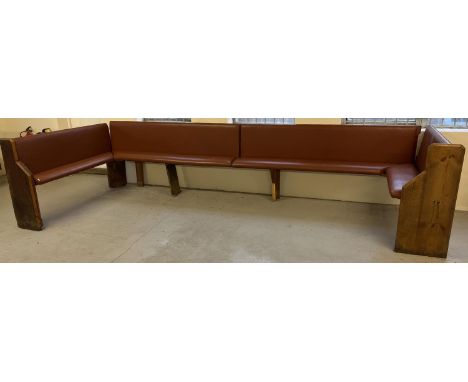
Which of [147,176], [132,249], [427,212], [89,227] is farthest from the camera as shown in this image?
[147,176]

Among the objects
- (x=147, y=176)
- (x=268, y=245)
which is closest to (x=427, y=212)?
(x=268, y=245)

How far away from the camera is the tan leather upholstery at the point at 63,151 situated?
11.4ft

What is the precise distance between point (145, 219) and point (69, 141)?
129 cm

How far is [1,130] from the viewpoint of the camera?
546 cm

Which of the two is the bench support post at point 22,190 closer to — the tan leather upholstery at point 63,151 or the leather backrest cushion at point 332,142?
→ the tan leather upholstery at point 63,151

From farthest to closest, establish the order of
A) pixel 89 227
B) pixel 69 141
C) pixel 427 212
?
pixel 69 141 → pixel 89 227 → pixel 427 212

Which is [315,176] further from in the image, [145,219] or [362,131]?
[145,219]

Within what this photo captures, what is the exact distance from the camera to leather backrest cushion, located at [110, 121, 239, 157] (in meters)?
4.11

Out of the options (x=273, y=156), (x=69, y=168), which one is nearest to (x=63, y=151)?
(x=69, y=168)

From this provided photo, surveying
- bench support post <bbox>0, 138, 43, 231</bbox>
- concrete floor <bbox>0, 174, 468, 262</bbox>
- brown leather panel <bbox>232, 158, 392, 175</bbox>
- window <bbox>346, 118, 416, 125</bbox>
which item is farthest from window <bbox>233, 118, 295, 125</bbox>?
bench support post <bbox>0, 138, 43, 231</bbox>

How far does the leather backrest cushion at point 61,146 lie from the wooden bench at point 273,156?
10 millimetres

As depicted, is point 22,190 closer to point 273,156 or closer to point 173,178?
point 173,178

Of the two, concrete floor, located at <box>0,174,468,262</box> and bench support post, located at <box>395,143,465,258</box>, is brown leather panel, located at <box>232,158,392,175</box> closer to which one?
concrete floor, located at <box>0,174,468,262</box>

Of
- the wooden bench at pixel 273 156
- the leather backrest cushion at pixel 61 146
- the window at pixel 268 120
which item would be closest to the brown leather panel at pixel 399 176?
the wooden bench at pixel 273 156
